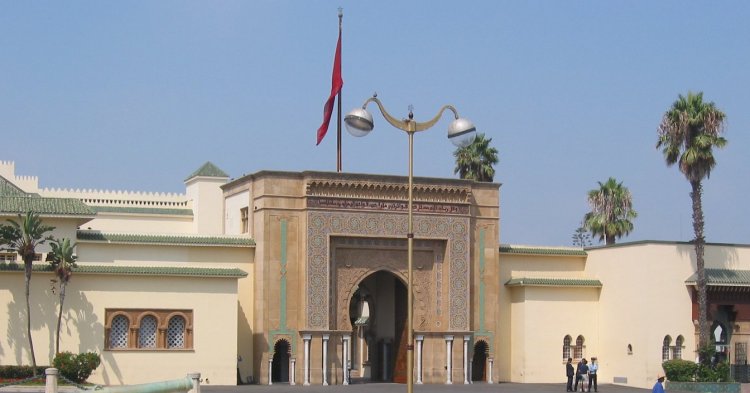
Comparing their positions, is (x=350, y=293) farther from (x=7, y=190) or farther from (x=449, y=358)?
(x=7, y=190)

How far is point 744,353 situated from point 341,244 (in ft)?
48.2

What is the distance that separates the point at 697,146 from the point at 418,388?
1276 centimetres

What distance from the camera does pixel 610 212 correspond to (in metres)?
53.9

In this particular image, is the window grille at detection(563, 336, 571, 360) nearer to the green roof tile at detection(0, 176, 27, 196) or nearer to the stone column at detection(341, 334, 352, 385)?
the stone column at detection(341, 334, 352, 385)

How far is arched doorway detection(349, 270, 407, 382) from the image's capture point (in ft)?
145

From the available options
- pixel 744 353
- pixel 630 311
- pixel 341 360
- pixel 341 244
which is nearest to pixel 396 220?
pixel 341 244

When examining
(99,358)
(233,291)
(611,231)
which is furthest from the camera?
(611,231)

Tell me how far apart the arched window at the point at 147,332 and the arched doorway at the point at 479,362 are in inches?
454

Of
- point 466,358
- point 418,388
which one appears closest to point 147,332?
point 418,388

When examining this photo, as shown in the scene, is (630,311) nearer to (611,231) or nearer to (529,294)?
(529,294)

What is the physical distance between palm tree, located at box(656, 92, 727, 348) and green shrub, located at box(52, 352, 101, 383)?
20.1 metres

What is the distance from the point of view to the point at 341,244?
41.7 m

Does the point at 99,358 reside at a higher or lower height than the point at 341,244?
lower

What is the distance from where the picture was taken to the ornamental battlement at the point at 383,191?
41.4 metres
